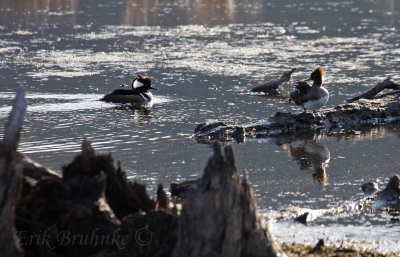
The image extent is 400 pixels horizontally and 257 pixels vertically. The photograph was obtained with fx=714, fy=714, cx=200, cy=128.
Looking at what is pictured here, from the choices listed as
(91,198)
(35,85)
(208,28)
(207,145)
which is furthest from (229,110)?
(208,28)

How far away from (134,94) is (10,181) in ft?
48.8

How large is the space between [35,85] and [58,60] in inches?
210

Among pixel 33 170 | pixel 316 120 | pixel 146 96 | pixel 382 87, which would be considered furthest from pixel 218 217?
pixel 146 96

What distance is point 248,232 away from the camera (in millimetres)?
6984

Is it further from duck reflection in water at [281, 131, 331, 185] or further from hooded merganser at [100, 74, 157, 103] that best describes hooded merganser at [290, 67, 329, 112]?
hooded merganser at [100, 74, 157, 103]

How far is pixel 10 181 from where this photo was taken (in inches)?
273

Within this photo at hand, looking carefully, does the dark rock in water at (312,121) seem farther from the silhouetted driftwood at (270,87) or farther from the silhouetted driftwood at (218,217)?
the silhouetted driftwood at (218,217)

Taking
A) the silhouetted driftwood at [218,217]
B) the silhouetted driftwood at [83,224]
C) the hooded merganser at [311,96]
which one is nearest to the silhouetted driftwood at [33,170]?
the silhouetted driftwood at [83,224]

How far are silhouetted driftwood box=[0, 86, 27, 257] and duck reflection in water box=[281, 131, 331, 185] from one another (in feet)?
23.4

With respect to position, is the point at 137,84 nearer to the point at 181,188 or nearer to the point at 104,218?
the point at 181,188

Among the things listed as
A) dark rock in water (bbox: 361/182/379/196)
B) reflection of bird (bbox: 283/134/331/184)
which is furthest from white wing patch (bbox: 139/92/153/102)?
dark rock in water (bbox: 361/182/379/196)

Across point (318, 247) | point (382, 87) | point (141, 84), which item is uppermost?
point (382, 87)

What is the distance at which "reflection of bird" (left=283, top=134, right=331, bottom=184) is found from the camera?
1381 cm

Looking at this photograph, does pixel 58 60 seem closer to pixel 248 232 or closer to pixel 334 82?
pixel 334 82
